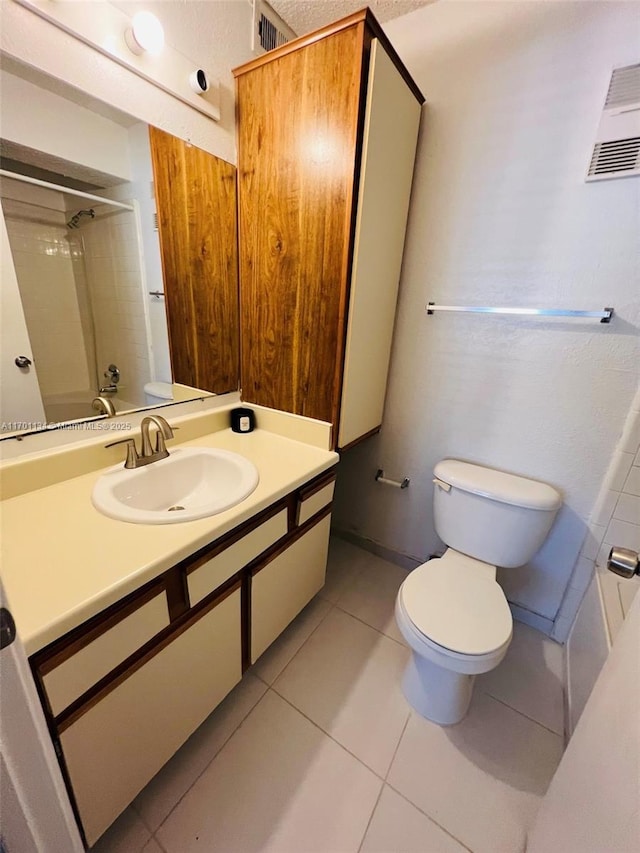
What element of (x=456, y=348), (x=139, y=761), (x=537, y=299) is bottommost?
(x=139, y=761)

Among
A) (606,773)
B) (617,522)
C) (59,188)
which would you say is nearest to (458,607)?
(606,773)

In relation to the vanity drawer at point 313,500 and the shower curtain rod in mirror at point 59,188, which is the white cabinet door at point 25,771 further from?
the shower curtain rod in mirror at point 59,188

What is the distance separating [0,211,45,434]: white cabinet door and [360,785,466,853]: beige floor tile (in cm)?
148

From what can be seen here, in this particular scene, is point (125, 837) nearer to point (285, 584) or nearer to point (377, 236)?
point (285, 584)

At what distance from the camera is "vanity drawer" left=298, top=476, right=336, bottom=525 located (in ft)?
3.99

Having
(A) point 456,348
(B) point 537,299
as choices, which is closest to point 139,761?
(A) point 456,348

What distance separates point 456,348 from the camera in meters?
1.48

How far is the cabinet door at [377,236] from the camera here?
109 centimetres

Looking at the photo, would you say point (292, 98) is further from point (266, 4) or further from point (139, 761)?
point (139, 761)

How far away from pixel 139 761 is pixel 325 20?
2.55 meters

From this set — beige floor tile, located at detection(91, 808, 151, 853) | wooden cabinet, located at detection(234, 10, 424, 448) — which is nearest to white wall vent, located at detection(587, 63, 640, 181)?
wooden cabinet, located at detection(234, 10, 424, 448)

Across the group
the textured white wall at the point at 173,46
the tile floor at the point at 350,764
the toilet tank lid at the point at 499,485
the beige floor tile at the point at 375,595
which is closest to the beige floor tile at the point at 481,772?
the tile floor at the point at 350,764

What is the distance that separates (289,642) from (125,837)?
2.28 ft

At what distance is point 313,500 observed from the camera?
129 centimetres
